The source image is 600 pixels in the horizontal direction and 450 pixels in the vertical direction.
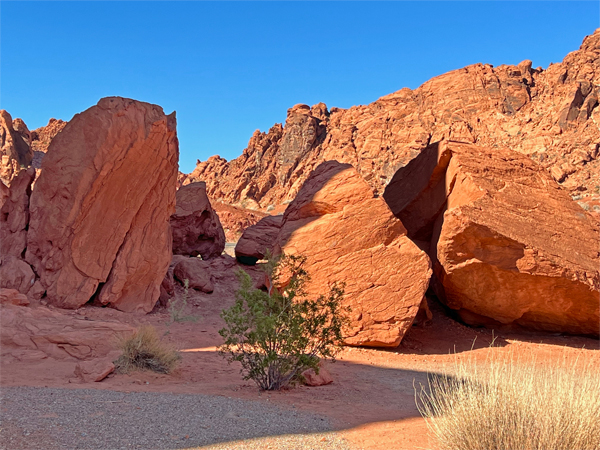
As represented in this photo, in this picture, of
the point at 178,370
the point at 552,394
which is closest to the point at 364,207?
the point at 178,370

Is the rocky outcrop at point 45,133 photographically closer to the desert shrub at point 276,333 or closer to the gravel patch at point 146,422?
the desert shrub at point 276,333

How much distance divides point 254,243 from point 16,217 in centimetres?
779

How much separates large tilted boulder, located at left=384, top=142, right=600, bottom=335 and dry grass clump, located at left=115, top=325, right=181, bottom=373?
566 centimetres

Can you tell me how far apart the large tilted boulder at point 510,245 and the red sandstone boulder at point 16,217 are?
357 inches

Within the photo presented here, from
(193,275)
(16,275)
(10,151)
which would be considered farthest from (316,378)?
(10,151)

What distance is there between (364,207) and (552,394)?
6.54 meters

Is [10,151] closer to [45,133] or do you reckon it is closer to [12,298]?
[45,133]

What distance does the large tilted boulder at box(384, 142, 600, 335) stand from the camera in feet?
30.8

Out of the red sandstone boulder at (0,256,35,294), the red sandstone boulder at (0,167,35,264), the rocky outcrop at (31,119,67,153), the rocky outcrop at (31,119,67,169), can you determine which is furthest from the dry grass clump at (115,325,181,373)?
the rocky outcrop at (31,119,67,153)

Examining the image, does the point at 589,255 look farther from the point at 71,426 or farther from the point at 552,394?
the point at 71,426

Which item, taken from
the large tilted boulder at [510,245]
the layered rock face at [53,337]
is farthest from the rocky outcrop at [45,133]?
the large tilted boulder at [510,245]

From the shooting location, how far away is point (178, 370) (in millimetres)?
6867

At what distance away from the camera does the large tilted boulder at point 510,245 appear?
9398 mm

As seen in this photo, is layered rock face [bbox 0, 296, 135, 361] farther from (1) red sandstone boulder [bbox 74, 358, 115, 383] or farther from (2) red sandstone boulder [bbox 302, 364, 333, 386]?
(2) red sandstone boulder [bbox 302, 364, 333, 386]
